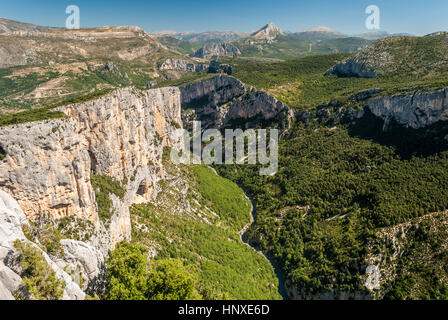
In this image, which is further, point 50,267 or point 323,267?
point 323,267

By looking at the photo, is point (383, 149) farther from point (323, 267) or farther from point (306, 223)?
point (323, 267)

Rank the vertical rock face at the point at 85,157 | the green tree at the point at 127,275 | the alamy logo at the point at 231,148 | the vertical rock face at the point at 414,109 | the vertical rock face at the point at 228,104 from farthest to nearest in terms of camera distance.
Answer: the vertical rock face at the point at 228,104, the alamy logo at the point at 231,148, the vertical rock face at the point at 414,109, the vertical rock face at the point at 85,157, the green tree at the point at 127,275

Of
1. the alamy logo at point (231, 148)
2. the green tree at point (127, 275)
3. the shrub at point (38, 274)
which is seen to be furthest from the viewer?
the alamy logo at point (231, 148)

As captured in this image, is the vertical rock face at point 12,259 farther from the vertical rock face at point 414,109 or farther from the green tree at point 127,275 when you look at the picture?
the vertical rock face at point 414,109

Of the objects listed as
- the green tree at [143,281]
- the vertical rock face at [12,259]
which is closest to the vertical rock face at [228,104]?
the green tree at [143,281]

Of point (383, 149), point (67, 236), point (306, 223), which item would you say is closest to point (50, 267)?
point (67, 236)

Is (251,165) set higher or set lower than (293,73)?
lower
